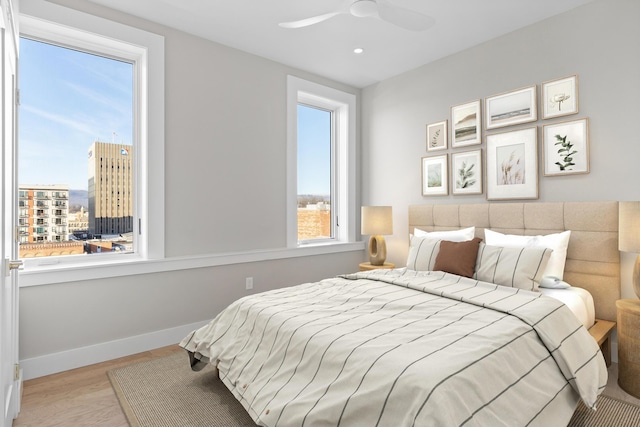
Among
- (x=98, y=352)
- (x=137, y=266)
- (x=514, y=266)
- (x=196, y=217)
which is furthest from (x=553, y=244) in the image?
(x=98, y=352)

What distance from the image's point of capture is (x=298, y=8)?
2.77 metres

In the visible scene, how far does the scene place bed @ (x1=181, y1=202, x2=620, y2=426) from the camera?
1275 mm

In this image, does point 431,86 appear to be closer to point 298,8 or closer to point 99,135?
point 298,8

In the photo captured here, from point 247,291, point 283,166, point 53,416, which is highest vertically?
point 283,166

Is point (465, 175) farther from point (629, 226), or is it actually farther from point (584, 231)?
point (629, 226)

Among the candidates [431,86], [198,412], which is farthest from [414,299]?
[431,86]

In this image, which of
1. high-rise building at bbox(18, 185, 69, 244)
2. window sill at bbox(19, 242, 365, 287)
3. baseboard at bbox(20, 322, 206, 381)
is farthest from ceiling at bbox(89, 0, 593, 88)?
baseboard at bbox(20, 322, 206, 381)

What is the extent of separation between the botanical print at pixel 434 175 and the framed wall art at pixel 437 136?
0.19 metres

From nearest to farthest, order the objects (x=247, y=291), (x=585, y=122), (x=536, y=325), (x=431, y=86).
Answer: (x=536, y=325), (x=585, y=122), (x=247, y=291), (x=431, y=86)

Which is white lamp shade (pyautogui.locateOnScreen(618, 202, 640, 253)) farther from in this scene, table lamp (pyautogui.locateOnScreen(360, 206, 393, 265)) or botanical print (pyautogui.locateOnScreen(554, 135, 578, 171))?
table lamp (pyautogui.locateOnScreen(360, 206, 393, 265))

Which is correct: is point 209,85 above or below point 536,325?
above

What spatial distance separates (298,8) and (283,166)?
1.55 m

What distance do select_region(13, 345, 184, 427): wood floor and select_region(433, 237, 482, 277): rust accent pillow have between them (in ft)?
7.73

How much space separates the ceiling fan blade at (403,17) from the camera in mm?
2292
